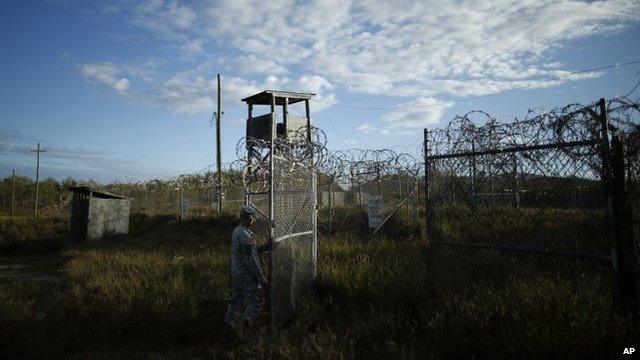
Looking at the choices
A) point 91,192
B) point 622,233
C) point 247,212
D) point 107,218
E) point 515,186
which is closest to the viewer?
point 622,233

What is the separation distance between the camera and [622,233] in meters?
4.27

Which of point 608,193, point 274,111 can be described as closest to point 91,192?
point 274,111

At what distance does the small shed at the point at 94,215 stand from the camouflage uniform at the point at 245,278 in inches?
529

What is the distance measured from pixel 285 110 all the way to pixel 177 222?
7.20 m

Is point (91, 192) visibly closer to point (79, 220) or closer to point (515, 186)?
point (79, 220)

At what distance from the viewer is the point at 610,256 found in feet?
13.8

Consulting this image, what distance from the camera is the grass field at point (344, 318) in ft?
13.7

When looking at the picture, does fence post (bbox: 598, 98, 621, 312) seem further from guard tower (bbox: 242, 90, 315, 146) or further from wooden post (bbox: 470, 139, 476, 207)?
guard tower (bbox: 242, 90, 315, 146)

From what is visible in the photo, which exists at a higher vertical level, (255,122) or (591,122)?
(255,122)

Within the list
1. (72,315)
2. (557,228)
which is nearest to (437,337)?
(557,228)

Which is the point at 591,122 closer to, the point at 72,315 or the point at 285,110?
Answer: the point at 72,315

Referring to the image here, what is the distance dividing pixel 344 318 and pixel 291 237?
53.9 inches

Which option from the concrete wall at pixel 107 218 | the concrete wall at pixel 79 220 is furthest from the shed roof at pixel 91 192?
the concrete wall at pixel 79 220

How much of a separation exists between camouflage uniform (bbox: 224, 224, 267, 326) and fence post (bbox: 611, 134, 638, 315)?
13.5 feet
